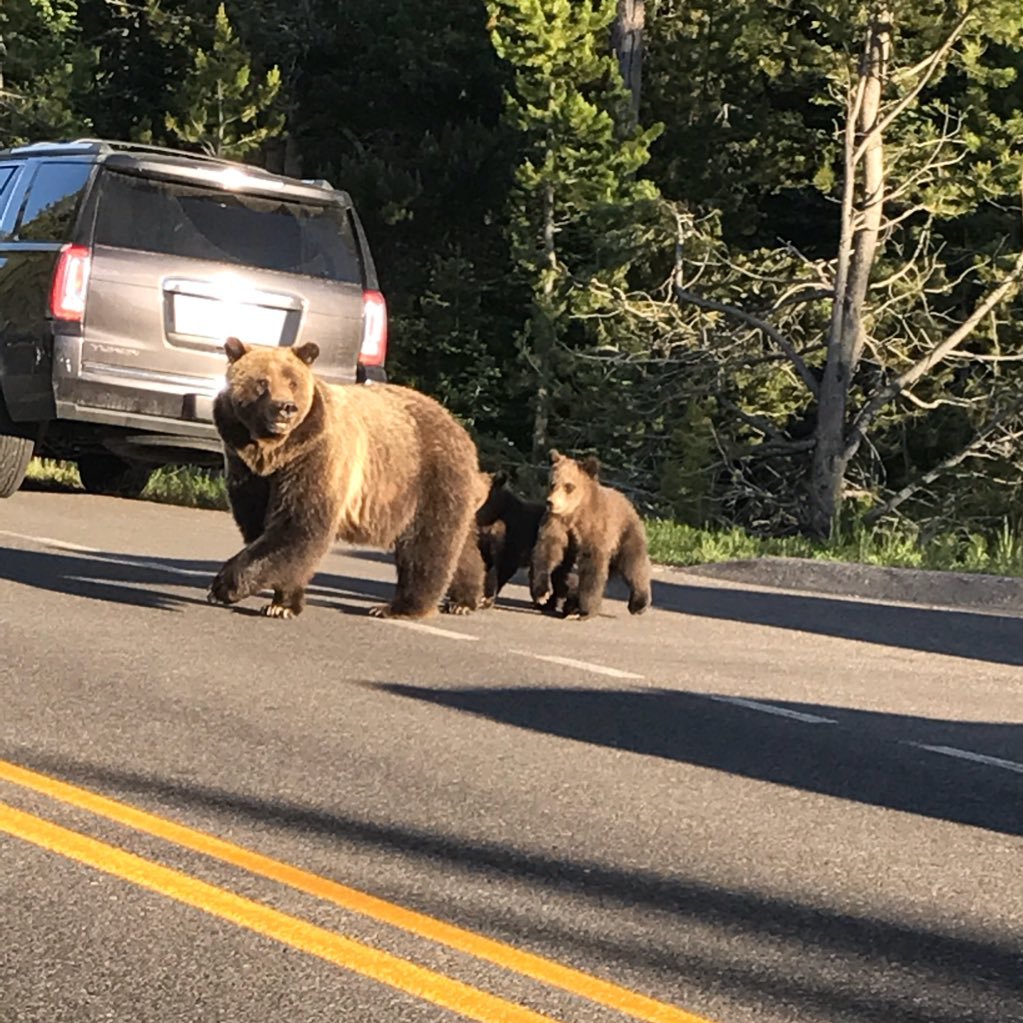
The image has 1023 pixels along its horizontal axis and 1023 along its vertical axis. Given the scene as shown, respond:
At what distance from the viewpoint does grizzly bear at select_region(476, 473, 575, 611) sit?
11672mm

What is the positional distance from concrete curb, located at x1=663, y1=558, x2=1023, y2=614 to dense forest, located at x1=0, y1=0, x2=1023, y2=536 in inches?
363

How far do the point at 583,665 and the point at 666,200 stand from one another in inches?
907

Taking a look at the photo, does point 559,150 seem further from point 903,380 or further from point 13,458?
point 13,458

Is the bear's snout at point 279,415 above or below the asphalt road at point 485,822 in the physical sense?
above

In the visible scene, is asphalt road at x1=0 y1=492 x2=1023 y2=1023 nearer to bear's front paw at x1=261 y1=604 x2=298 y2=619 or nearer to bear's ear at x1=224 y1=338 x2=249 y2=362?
bear's front paw at x1=261 y1=604 x2=298 y2=619

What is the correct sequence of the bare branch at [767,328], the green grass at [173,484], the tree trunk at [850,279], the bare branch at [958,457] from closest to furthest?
the green grass at [173,484] < the tree trunk at [850,279] < the bare branch at [767,328] < the bare branch at [958,457]

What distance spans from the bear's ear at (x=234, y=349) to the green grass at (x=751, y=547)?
588 centimetres

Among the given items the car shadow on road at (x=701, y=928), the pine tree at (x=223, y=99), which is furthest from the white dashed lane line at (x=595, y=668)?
the pine tree at (x=223, y=99)

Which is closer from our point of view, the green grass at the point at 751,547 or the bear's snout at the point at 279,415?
the bear's snout at the point at 279,415

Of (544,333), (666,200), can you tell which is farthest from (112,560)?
(666,200)

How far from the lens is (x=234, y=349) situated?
33.1 feet

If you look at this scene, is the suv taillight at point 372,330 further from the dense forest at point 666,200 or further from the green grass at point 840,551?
the dense forest at point 666,200

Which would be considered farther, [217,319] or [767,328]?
[767,328]

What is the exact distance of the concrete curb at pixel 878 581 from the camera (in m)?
14.3
